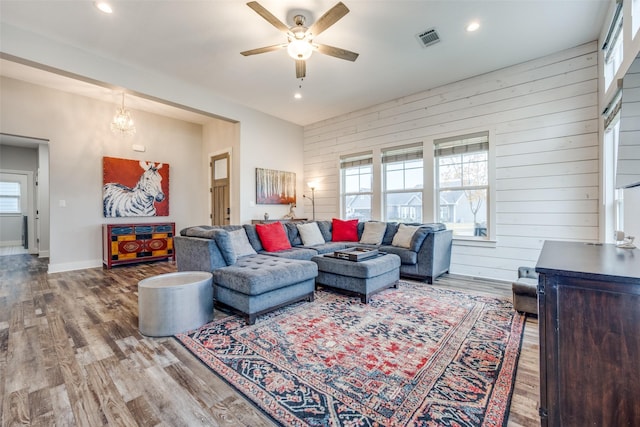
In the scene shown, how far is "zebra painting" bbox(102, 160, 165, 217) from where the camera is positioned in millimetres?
5234

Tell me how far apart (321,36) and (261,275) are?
2.81m

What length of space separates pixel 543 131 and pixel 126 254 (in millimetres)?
6946

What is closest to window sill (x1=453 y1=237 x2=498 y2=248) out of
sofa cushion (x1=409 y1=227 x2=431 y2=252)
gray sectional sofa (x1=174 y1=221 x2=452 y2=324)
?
gray sectional sofa (x1=174 y1=221 x2=452 y2=324)

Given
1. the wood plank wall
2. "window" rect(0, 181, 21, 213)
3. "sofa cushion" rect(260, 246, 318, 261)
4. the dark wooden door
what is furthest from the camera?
Answer: "window" rect(0, 181, 21, 213)

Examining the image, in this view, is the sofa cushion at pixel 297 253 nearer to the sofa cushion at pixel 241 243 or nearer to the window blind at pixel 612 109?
the sofa cushion at pixel 241 243

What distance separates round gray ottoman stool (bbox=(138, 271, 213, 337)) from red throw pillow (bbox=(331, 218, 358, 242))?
3.00 meters

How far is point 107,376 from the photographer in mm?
1744

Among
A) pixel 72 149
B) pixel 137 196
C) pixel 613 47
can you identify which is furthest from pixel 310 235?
pixel 72 149

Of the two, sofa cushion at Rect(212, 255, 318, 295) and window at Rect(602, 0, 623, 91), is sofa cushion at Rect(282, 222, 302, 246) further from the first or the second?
window at Rect(602, 0, 623, 91)

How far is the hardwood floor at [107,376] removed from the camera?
1415 mm

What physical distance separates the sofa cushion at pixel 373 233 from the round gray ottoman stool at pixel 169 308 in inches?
117

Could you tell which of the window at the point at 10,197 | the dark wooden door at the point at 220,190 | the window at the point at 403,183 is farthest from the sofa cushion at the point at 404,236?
the window at the point at 10,197

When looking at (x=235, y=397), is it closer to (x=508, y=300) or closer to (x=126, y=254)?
(x=508, y=300)

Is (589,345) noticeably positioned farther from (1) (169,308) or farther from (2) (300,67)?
(2) (300,67)
